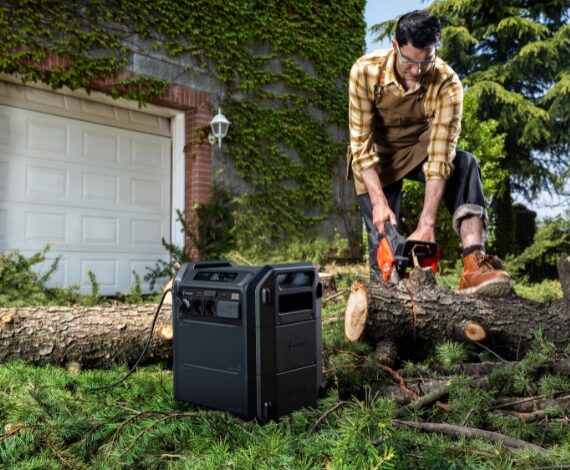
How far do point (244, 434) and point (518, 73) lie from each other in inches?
564

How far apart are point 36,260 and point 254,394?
390cm

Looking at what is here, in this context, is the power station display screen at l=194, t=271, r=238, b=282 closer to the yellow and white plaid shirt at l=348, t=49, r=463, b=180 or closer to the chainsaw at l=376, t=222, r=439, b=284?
the chainsaw at l=376, t=222, r=439, b=284

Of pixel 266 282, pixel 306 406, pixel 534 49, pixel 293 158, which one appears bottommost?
pixel 306 406

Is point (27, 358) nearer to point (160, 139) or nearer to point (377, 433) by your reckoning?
point (377, 433)

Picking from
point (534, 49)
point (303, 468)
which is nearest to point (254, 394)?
point (303, 468)

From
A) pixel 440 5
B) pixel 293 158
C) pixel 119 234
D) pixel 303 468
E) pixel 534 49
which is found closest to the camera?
pixel 303 468

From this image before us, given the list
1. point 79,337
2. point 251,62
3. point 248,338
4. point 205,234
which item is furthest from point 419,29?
point 251,62

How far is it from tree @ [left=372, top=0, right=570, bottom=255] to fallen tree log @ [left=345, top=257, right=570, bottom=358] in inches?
402

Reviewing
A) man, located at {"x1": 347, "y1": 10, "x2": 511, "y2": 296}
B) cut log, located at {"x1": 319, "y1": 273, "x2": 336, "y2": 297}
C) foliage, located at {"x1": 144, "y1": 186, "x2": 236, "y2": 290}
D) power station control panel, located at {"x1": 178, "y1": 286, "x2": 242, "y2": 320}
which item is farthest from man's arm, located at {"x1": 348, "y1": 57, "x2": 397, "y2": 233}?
foliage, located at {"x1": 144, "y1": 186, "x2": 236, "y2": 290}

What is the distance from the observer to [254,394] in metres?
1.95

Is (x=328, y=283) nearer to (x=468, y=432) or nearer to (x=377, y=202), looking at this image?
(x=377, y=202)

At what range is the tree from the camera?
44.7 ft

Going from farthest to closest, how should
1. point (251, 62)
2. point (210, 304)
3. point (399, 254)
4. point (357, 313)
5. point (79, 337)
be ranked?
1. point (251, 62)
2. point (79, 337)
3. point (399, 254)
4. point (357, 313)
5. point (210, 304)

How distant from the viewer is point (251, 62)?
334 inches
